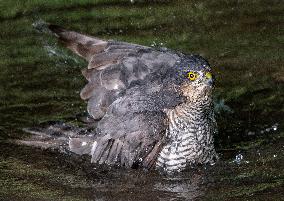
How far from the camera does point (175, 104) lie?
8.12m

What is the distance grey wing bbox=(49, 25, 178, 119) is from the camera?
8266mm

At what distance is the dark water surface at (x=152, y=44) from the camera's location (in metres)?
7.34

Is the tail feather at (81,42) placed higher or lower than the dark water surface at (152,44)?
higher

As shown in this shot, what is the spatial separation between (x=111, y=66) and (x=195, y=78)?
3.42 feet

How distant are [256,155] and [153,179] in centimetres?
111

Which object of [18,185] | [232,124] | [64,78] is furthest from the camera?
[64,78]

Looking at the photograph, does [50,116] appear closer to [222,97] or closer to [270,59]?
[222,97]

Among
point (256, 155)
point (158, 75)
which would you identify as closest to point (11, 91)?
point (158, 75)

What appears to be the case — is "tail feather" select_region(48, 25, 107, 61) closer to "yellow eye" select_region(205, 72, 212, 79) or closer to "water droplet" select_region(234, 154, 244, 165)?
"yellow eye" select_region(205, 72, 212, 79)

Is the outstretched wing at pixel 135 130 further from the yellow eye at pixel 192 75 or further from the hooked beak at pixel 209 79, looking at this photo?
the hooked beak at pixel 209 79

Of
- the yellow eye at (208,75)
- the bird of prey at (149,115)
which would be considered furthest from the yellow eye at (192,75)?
the yellow eye at (208,75)

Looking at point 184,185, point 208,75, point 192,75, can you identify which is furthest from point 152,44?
point 184,185

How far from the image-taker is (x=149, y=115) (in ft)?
26.3

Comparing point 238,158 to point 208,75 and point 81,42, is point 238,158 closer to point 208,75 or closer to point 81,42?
point 208,75
